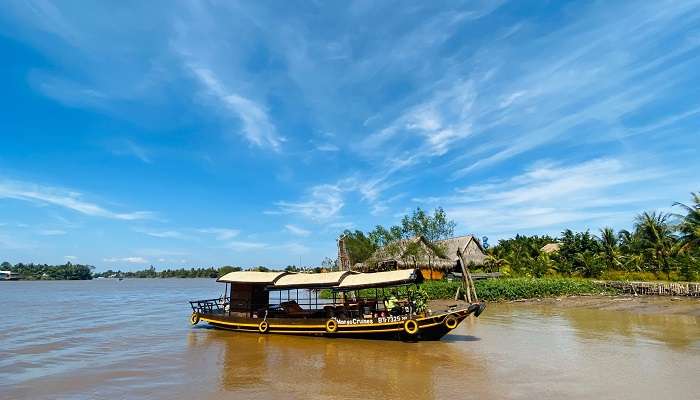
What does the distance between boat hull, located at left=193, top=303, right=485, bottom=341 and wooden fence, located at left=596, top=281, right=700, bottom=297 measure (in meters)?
18.6

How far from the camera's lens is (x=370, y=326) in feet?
48.6

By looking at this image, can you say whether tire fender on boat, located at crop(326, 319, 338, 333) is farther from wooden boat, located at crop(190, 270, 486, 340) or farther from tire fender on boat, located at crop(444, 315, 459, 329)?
tire fender on boat, located at crop(444, 315, 459, 329)

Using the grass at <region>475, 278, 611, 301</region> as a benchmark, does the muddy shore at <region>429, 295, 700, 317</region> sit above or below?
below

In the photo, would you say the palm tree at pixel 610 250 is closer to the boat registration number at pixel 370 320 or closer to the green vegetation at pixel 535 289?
the green vegetation at pixel 535 289

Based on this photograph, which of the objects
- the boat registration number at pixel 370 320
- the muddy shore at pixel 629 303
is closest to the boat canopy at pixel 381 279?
the boat registration number at pixel 370 320

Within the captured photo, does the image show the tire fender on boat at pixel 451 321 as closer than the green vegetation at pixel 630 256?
Yes

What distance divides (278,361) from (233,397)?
347 centimetres

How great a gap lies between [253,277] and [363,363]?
7.47m

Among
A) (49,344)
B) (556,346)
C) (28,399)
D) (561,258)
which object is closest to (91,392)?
(28,399)

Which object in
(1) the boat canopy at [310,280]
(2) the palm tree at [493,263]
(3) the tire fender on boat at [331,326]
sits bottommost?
(3) the tire fender on boat at [331,326]

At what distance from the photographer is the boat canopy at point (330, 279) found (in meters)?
14.7

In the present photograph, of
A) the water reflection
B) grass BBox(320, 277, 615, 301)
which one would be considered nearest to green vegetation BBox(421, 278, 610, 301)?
grass BBox(320, 277, 615, 301)

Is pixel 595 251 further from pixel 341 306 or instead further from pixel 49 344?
pixel 49 344

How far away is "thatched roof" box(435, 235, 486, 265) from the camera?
37250 mm
